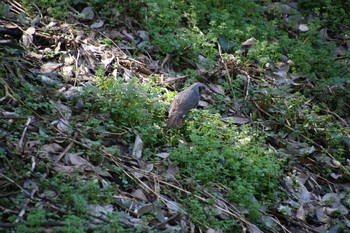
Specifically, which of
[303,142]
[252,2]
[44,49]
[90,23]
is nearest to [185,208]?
[303,142]

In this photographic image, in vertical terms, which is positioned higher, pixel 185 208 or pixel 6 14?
pixel 6 14

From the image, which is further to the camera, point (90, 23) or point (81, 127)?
point (90, 23)

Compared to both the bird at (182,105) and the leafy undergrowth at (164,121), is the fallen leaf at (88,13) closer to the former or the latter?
the leafy undergrowth at (164,121)

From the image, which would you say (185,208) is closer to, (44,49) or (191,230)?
(191,230)

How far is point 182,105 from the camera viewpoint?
15.9 ft

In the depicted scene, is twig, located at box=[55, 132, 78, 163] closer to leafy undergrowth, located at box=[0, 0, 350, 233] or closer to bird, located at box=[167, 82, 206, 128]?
leafy undergrowth, located at box=[0, 0, 350, 233]

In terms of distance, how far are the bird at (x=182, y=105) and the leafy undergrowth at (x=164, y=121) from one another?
75 millimetres

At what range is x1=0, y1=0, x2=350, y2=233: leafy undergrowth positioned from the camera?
12.7 ft

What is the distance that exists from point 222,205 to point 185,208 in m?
0.32

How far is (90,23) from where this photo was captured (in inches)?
231

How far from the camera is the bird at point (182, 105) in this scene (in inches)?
189

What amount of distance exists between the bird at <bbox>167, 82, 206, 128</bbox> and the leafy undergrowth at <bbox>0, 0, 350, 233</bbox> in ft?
0.25

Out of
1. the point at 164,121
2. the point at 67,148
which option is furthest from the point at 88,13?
the point at 67,148

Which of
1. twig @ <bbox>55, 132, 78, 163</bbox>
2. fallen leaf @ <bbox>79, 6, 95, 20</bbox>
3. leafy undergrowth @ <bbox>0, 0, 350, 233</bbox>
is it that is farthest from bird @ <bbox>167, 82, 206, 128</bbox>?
fallen leaf @ <bbox>79, 6, 95, 20</bbox>
